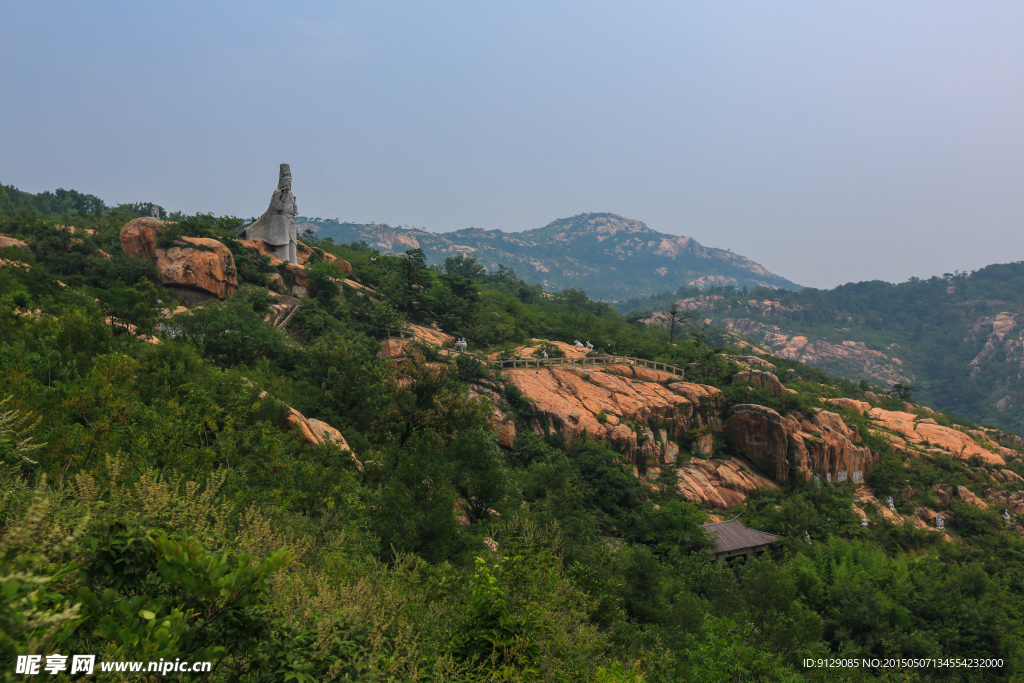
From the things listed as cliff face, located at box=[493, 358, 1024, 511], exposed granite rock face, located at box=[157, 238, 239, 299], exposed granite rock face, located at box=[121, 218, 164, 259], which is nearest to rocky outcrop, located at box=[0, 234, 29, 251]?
exposed granite rock face, located at box=[121, 218, 164, 259]

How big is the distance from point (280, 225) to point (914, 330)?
197 meters

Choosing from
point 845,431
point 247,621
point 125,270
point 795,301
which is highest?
point 795,301

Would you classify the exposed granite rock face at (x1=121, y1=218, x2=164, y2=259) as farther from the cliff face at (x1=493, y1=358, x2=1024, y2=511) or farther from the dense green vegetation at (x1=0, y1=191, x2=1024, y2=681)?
the cliff face at (x1=493, y1=358, x2=1024, y2=511)

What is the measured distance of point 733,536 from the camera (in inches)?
1159

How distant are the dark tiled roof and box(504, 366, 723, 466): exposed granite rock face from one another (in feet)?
19.4

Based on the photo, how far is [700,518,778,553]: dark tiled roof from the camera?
28234 mm

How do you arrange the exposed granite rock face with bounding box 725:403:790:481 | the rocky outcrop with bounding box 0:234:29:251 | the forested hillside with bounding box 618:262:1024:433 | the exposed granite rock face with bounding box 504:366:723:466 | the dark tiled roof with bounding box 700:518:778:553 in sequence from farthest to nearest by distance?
the forested hillside with bounding box 618:262:1024:433
the exposed granite rock face with bounding box 725:403:790:481
the exposed granite rock face with bounding box 504:366:723:466
the rocky outcrop with bounding box 0:234:29:251
the dark tiled roof with bounding box 700:518:778:553

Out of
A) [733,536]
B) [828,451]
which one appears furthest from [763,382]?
[733,536]

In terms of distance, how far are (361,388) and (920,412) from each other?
55153 millimetres

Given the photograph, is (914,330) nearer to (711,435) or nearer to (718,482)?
(711,435)

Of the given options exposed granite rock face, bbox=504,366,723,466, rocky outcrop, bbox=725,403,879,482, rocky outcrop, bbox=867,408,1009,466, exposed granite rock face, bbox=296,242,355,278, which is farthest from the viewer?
exposed granite rock face, bbox=296,242,355,278

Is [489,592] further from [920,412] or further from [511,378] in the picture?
[920,412]

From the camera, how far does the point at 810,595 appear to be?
78.3 ft

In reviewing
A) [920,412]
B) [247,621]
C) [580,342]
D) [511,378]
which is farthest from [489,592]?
[920,412]
